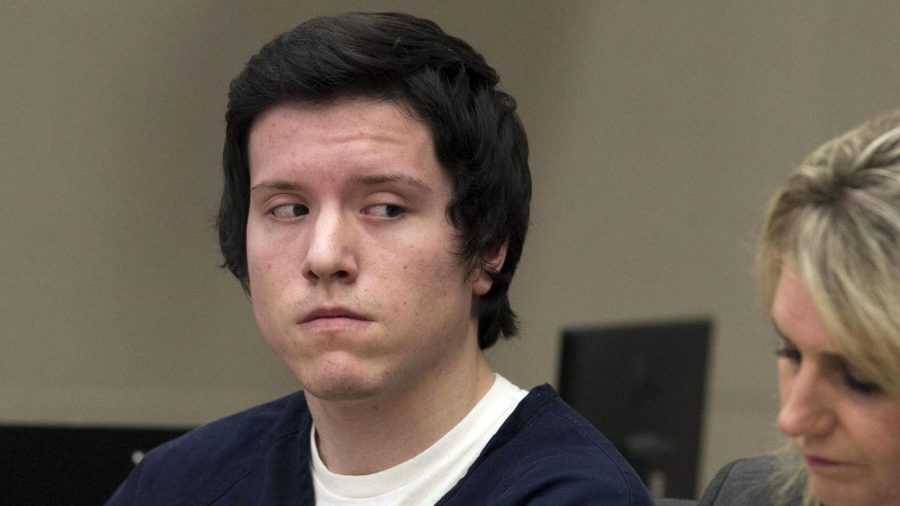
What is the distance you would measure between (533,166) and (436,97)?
12.3 ft

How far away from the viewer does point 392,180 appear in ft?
6.81

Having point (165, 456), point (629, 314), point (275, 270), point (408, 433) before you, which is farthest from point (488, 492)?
point (629, 314)

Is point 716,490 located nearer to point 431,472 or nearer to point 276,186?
point 431,472

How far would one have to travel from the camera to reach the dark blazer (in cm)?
189

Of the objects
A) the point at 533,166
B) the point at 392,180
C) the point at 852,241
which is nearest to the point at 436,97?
the point at 392,180

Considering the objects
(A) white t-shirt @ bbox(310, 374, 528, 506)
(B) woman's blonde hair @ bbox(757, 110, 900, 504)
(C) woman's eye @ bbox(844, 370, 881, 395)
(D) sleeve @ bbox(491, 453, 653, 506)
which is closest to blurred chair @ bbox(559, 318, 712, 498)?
(A) white t-shirt @ bbox(310, 374, 528, 506)

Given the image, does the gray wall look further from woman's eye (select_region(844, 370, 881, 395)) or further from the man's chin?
woman's eye (select_region(844, 370, 881, 395))

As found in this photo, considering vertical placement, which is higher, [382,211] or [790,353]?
[382,211]

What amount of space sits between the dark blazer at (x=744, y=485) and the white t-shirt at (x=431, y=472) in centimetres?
37

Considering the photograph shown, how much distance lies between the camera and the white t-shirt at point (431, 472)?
2.12 m

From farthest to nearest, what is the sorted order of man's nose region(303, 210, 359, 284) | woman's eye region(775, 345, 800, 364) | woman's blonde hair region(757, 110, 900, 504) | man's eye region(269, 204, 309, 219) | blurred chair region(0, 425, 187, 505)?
blurred chair region(0, 425, 187, 505)
man's eye region(269, 204, 309, 219)
man's nose region(303, 210, 359, 284)
woman's eye region(775, 345, 800, 364)
woman's blonde hair region(757, 110, 900, 504)

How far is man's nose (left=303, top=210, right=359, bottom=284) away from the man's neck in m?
0.21

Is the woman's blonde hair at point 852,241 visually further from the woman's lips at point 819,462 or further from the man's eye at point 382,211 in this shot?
the man's eye at point 382,211

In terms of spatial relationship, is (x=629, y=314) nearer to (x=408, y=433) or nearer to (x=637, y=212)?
(x=637, y=212)
